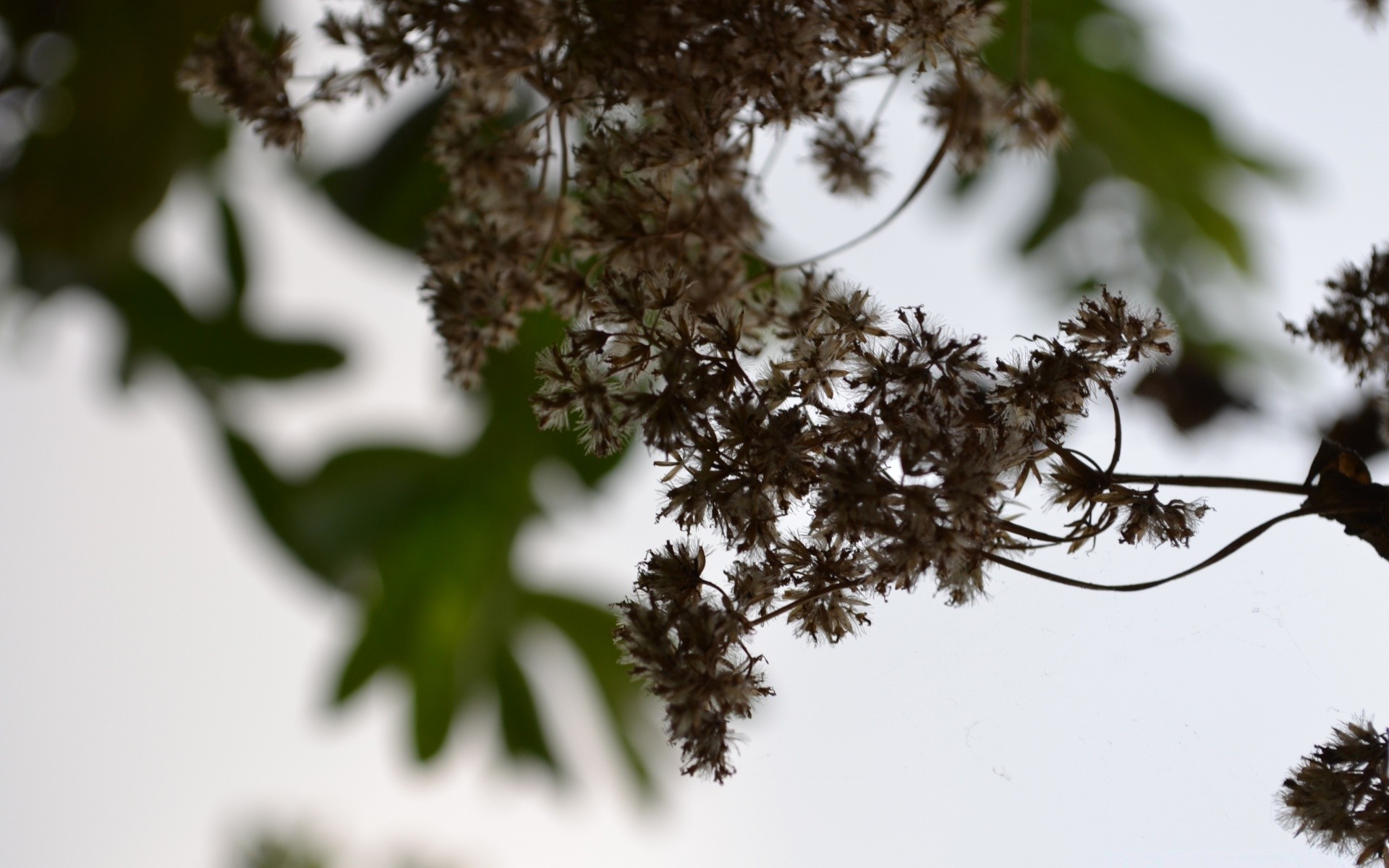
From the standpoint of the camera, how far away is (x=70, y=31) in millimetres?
1901

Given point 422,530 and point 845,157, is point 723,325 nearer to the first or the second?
point 845,157

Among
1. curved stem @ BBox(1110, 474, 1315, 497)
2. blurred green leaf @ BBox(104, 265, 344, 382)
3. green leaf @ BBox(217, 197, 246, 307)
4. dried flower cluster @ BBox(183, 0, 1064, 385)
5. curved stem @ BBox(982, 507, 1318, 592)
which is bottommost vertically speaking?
curved stem @ BBox(982, 507, 1318, 592)

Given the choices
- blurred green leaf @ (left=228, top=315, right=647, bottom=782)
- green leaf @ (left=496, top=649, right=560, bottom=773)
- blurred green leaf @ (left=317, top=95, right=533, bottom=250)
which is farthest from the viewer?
green leaf @ (left=496, top=649, right=560, bottom=773)

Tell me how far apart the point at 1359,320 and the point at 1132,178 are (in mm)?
1407

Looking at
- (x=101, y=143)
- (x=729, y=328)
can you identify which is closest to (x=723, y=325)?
(x=729, y=328)

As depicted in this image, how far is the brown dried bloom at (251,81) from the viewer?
2.72ft

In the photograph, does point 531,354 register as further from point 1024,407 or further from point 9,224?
point 1024,407

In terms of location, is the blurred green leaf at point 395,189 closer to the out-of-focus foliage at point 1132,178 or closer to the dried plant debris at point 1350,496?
the out-of-focus foliage at point 1132,178

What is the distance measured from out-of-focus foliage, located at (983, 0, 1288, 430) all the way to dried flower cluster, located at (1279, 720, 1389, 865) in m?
1.39

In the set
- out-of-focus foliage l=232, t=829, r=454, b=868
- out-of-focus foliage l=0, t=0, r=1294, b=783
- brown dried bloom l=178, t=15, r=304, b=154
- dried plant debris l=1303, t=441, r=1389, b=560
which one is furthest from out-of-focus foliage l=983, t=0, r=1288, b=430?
out-of-focus foliage l=232, t=829, r=454, b=868

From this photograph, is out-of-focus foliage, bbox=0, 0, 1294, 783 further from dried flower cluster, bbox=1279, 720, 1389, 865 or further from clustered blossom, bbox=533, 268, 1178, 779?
dried flower cluster, bbox=1279, 720, 1389, 865

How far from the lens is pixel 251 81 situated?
0.84 metres

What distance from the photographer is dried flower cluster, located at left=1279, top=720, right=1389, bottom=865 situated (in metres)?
0.59

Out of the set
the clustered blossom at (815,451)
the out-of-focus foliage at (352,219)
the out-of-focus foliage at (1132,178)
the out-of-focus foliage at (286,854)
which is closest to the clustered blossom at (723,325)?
the clustered blossom at (815,451)
